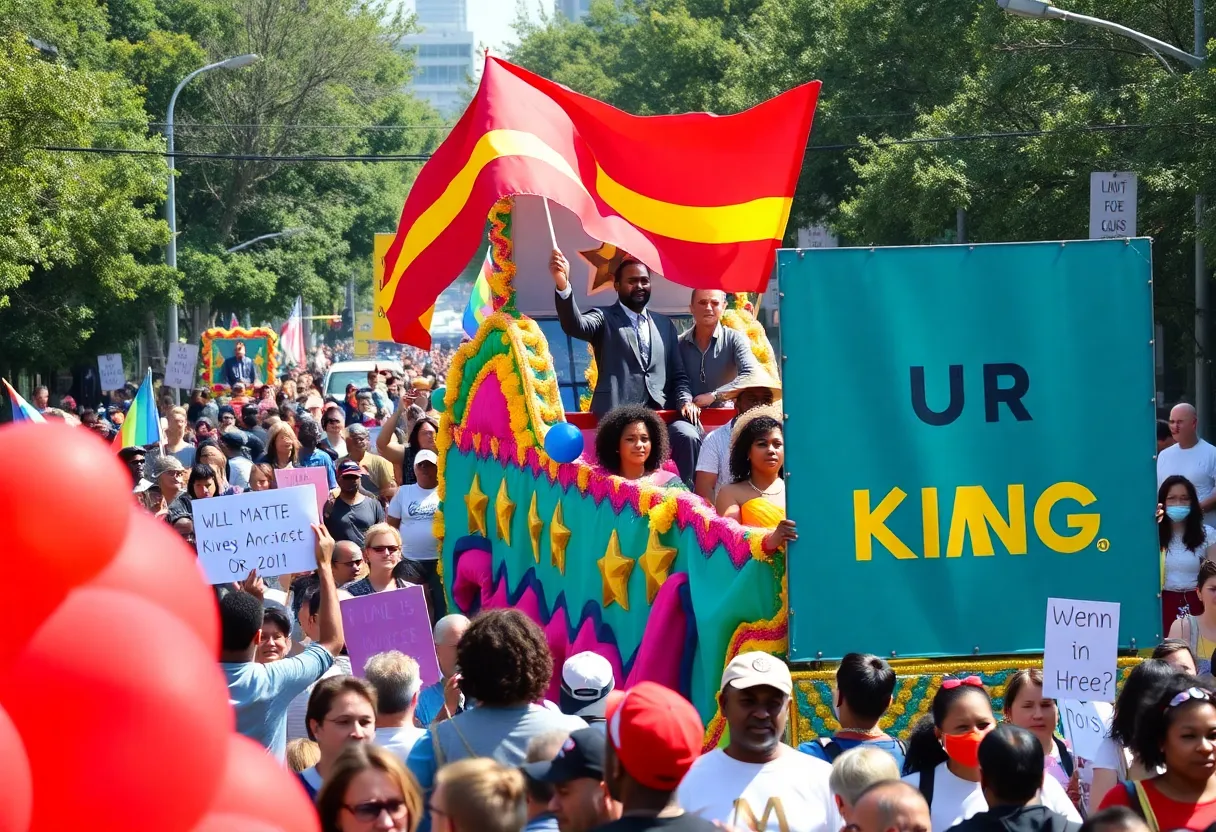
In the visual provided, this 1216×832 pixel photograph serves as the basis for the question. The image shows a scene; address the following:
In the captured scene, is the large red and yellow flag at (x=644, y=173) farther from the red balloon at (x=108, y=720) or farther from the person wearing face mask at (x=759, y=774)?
the red balloon at (x=108, y=720)

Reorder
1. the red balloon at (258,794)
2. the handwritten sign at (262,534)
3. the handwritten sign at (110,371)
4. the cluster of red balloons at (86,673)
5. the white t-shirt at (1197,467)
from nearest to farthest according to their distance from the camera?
the cluster of red balloons at (86,673), the red balloon at (258,794), the handwritten sign at (262,534), the white t-shirt at (1197,467), the handwritten sign at (110,371)

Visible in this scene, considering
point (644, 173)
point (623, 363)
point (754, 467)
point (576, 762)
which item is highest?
point (644, 173)

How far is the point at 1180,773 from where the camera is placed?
205 inches

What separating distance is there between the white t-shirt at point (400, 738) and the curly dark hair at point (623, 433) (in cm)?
378

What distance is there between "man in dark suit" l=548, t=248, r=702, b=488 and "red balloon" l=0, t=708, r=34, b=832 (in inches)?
307

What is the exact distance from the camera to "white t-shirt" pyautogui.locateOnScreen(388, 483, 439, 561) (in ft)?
43.2

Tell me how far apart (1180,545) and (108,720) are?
832 cm

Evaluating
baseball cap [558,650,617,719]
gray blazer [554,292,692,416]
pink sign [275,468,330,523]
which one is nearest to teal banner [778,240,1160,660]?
baseball cap [558,650,617,719]

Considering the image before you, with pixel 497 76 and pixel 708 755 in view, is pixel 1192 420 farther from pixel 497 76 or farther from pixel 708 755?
pixel 708 755

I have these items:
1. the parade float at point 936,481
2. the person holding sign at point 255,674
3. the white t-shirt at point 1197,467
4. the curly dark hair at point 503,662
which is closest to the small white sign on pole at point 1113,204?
the white t-shirt at point 1197,467

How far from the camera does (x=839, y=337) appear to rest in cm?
734

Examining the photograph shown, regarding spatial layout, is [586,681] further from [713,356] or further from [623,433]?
[713,356]

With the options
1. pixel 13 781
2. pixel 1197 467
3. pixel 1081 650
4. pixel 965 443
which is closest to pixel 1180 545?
pixel 1197 467

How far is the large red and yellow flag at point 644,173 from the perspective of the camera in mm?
12609
